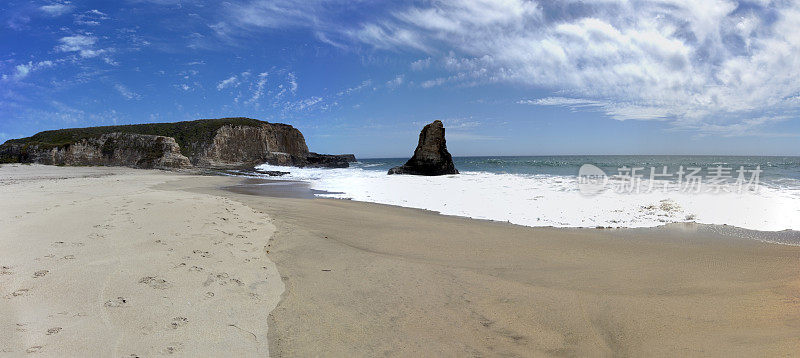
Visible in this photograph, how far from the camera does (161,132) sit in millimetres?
56844

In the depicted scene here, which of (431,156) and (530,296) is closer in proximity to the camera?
(530,296)

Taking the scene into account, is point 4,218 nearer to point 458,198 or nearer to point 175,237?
point 175,237

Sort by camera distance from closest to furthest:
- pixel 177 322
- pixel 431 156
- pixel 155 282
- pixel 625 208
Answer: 1. pixel 177 322
2. pixel 155 282
3. pixel 625 208
4. pixel 431 156

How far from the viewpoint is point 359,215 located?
8.97m

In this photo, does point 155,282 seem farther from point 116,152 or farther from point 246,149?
point 246,149

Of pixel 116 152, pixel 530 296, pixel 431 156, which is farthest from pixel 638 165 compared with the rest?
pixel 116 152

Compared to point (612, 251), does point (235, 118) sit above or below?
above

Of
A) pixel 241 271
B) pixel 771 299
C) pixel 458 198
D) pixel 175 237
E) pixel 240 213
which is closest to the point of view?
pixel 771 299

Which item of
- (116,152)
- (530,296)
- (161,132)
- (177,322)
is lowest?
(530,296)

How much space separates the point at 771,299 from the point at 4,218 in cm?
1011

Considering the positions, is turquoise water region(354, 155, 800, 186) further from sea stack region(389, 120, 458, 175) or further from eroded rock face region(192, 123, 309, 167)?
eroded rock face region(192, 123, 309, 167)

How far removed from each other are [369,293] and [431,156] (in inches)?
1065

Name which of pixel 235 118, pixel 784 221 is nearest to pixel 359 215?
pixel 784 221

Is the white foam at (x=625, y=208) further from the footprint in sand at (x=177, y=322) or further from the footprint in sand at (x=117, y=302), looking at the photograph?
the footprint in sand at (x=117, y=302)
